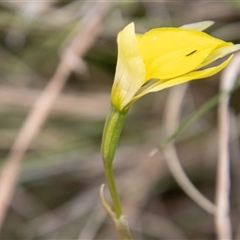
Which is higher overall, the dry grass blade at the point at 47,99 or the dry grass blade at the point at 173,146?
the dry grass blade at the point at 47,99

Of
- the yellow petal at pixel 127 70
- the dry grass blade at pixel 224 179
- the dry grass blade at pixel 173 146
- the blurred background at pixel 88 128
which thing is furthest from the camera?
the blurred background at pixel 88 128

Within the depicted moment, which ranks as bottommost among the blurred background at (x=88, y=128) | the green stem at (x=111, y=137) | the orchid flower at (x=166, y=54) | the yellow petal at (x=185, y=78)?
the blurred background at (x=88, y=128)

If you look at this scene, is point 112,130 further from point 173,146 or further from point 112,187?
point 173,146

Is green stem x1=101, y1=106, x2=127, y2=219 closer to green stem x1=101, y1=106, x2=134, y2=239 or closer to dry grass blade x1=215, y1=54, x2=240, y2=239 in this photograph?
green stem x1=101, y1=106, x2=134, y2=239

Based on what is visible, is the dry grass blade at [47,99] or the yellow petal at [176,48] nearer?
the yellow petal at [176,48]

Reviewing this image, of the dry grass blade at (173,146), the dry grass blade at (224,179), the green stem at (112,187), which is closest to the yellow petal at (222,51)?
the green stem at (112,187)

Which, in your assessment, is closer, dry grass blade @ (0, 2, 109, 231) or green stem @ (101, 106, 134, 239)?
green stem @ (101, 106, 134, 239)

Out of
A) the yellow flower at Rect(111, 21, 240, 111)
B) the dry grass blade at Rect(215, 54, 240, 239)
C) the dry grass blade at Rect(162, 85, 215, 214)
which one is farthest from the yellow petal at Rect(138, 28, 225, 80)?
the dry grass blade at Rect(162, 85, 215, 214)

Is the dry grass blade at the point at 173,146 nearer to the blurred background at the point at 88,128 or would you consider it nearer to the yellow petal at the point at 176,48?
the blurred background at the point at 88,128
